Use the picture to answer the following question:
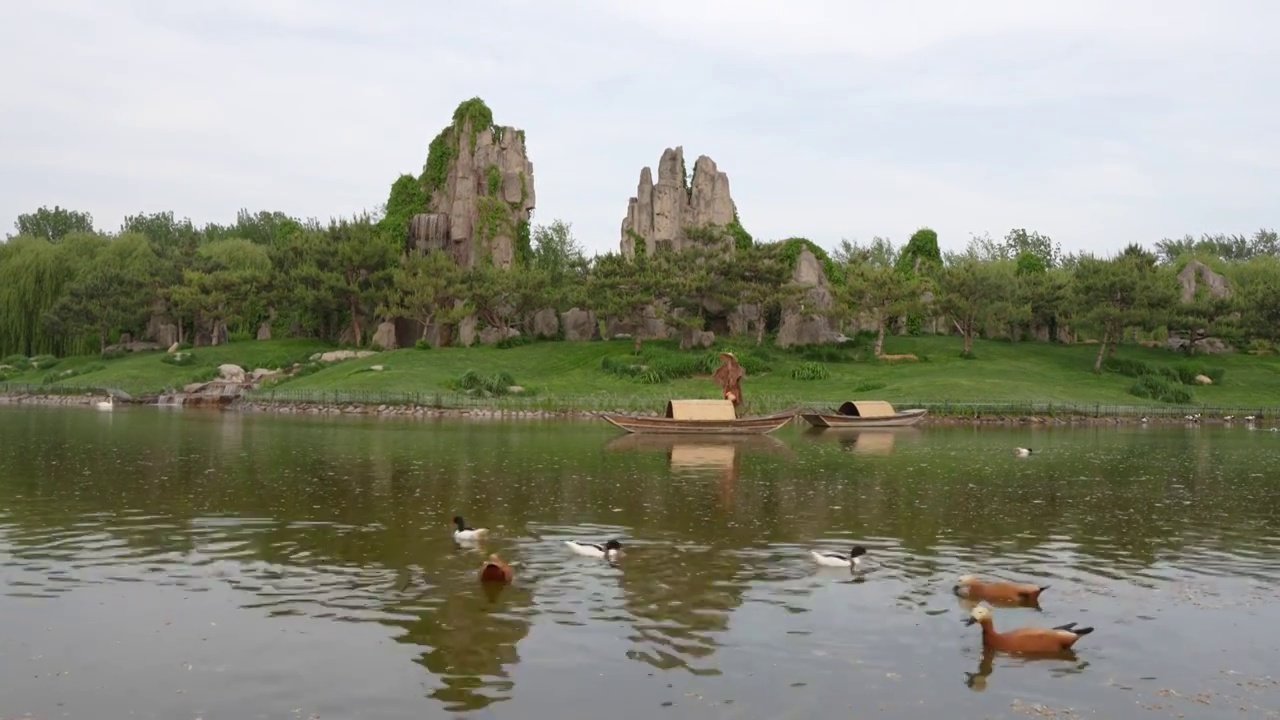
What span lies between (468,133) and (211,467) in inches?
2931

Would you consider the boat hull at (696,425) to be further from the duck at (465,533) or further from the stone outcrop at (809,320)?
the stone outcrop at (809,320)

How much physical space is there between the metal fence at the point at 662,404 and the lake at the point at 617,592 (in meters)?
28.9

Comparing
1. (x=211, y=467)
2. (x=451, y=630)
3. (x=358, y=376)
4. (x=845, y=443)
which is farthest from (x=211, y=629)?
(x=358, y=376)

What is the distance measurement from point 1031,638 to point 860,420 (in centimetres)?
4552

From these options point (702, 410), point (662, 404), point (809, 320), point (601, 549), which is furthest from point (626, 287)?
point (601, 549)

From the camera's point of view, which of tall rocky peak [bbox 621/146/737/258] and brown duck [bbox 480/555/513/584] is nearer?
brown duck [bbox 480/555/513/584]

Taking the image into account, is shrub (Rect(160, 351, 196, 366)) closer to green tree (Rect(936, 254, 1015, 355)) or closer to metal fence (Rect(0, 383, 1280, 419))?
metal fence (Rect(0, 383, 1280, 419))

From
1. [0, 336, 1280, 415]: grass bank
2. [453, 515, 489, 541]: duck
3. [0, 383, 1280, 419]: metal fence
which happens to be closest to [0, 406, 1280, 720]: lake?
[453, 515, 489, 541]: duck

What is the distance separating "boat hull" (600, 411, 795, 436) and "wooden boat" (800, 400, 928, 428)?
22.5ft

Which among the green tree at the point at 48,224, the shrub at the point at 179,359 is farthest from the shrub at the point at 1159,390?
the green tree at the point at 48,224

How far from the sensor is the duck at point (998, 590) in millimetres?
18203

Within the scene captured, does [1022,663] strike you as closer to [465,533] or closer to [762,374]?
[465,533]

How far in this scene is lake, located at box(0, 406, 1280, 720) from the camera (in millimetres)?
13508

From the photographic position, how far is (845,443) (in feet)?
169
